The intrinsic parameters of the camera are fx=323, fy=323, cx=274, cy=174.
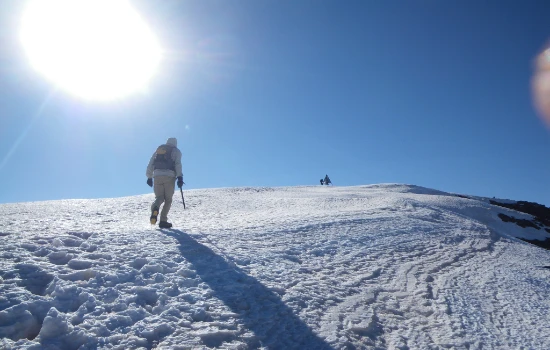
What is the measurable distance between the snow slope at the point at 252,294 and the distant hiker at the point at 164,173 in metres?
1.48

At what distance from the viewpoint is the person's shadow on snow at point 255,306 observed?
3646 mm

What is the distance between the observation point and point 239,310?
4.09 meters

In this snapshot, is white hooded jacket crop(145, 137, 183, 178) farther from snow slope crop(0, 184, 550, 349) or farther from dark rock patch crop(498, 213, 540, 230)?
dark rock patch crop(498, 213, 540, 230)

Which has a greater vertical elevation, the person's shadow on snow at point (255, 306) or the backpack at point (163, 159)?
the backpack at point (163, 159)

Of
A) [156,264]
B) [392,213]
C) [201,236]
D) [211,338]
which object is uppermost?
[392,213]

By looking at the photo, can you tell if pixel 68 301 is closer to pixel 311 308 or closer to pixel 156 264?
pixel 156 264

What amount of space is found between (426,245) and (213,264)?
597cm

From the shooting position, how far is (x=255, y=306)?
4.27 meters

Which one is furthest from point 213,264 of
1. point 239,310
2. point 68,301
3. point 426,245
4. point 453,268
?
point 426,245

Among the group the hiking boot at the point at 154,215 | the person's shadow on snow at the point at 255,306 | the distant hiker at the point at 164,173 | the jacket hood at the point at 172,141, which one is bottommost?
the person's shadow on snow at the point at 255,306

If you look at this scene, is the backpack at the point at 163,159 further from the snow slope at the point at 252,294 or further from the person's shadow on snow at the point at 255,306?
the person's shadow on snow at the point at 255,306

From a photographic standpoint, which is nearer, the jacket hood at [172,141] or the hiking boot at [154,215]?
the hiking boot at [154,215]

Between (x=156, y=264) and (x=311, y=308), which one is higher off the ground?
(x=156, y=264)

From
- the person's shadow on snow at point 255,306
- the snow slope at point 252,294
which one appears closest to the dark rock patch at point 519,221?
the snow slope at point 252,294
